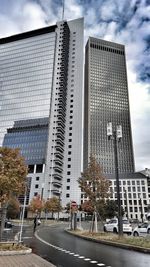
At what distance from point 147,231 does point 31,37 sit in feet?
455

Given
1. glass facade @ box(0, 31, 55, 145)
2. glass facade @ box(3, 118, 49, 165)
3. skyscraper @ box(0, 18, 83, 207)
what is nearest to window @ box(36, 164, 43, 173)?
skyscraper @ box(0, 18, 83, 207)

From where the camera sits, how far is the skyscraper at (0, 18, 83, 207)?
11000 centimetres

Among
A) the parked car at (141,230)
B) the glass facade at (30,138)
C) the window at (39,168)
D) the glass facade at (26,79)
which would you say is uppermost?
the glass facade at (26,79)

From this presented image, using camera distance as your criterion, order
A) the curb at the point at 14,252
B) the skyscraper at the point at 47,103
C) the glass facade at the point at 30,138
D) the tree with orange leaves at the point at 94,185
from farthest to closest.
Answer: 1. the skyscraper at the point at 47,103
2. the glass facade at the point at 30,138
3. the tree with orange leaves at the point at 94,185
4. the curb at the point at 14,252

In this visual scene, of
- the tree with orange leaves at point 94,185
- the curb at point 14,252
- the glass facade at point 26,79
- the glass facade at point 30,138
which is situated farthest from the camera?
the glass facade at point 26,79

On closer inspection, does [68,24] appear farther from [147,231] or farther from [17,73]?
[147,231]

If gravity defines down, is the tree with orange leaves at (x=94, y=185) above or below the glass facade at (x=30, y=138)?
below

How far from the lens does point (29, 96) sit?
404 feet

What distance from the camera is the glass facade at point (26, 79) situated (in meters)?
120

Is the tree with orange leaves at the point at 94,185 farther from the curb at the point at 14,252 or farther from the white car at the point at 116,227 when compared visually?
the curb at the point at 14,252

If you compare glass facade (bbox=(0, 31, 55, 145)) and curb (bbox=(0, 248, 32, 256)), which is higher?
glass facade (bbox=(0, 31, 55, 145))

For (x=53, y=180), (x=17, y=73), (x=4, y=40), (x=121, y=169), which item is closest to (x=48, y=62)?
(x=17, y=73)

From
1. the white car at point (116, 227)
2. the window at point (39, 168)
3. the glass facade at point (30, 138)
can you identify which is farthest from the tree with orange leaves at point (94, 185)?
the window at point (39, 168)

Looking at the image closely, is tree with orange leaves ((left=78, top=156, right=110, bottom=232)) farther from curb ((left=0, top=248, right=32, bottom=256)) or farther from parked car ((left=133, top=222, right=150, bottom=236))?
curb ((left=0, top=248, right=32, bottom=256))
